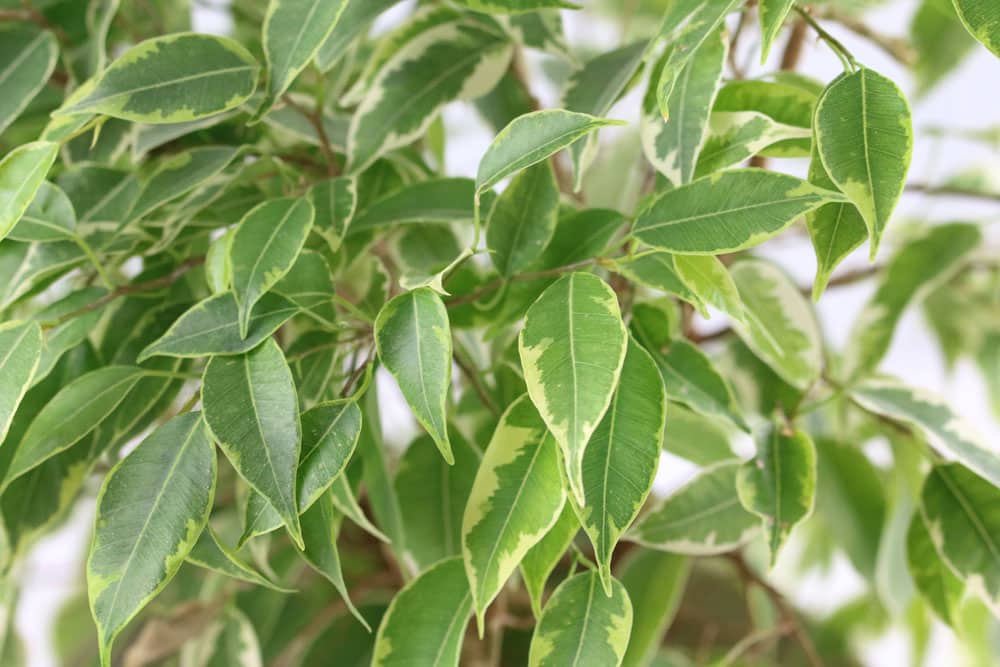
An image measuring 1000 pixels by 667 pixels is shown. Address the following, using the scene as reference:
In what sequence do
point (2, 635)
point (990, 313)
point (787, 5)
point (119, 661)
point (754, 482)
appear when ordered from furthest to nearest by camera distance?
point (119, 661)
point (990, 313)
point (2, 635)
point (754, 482)
point (787, 5)

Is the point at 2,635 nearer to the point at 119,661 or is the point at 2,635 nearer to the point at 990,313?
the point at 119,661

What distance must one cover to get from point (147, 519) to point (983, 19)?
30 cm

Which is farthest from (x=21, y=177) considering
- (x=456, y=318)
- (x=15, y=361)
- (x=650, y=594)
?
(x=650, y=594)

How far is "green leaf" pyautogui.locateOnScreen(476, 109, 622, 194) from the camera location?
0.30m

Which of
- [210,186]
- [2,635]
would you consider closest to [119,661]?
[2,635]

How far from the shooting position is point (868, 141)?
0.30 metres

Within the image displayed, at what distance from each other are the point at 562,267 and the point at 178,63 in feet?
0.54

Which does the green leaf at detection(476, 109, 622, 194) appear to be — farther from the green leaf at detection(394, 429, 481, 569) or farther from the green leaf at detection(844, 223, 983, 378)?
the green leaf at detection(844, 223, 983, 378)

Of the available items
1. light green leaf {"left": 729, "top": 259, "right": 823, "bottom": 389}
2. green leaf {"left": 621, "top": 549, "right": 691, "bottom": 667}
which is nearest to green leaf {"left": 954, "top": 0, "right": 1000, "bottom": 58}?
light green leaf {"left": 729, "top": 259, "right": 823, "bottom": 389}

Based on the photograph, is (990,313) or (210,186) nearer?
(210,186)

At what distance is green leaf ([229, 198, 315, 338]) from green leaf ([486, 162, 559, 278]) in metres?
0.07

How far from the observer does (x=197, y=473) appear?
0.33 m

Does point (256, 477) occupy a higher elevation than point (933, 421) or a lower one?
higher

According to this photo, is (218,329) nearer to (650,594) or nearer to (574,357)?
(574,357)
